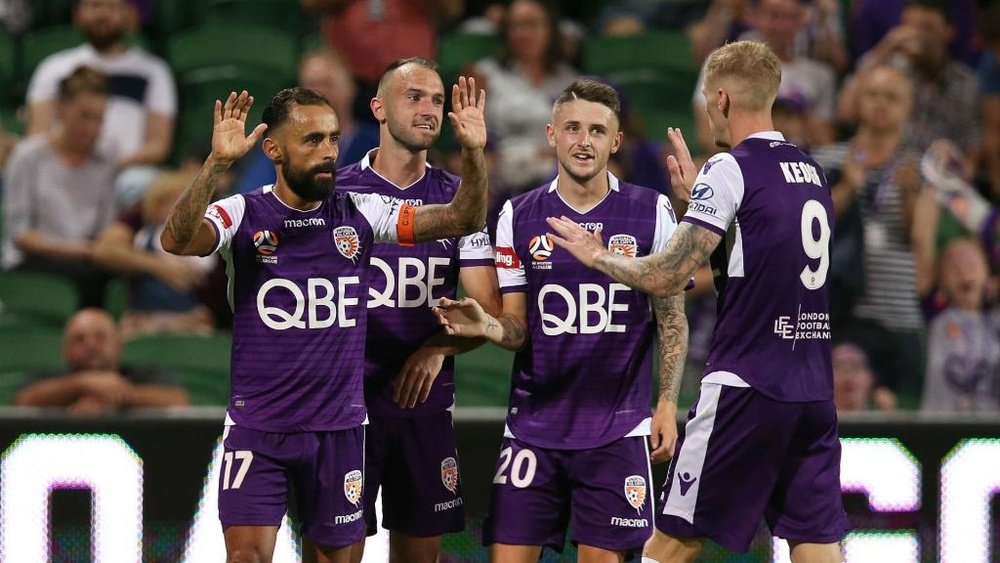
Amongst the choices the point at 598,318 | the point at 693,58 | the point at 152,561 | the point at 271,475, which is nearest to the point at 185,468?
the point at 152,561

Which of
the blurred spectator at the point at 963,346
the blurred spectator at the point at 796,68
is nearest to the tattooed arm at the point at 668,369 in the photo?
the blurred spectator at the point at 963,346

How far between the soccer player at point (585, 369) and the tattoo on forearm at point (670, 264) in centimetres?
48

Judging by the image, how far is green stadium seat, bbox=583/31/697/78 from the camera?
444 inches

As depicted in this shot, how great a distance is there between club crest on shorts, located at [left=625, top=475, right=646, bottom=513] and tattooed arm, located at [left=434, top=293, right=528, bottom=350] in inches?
27.3

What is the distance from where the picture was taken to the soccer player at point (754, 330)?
5.57 m

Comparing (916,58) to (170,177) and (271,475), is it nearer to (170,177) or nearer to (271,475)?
(170,177)

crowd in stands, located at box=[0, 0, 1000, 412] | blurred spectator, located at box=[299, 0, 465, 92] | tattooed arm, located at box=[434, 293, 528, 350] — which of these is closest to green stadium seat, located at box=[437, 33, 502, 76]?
crowd in stands, located at box=[0, 0, 1000, 412]

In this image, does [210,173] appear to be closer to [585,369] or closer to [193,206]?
[193,206]

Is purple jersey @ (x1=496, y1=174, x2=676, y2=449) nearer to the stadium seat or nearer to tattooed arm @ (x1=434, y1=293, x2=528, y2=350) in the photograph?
tattooed arm @ (x1=434, y1=293, x2=528, y2=350)

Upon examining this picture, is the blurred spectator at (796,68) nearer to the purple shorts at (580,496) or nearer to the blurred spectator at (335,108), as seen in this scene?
the blurred spectator at (335,108)

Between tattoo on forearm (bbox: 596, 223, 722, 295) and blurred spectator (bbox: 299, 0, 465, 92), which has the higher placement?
blurred spectator (bbox: 299, 0, 465, 92)

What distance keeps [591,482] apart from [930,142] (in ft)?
17.0

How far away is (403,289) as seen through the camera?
632cm

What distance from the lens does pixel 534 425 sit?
6172mm
